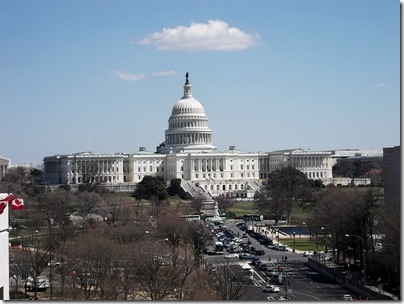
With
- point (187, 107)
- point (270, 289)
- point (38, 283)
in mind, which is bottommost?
point (270, 289)

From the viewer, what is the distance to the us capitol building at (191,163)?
434ft

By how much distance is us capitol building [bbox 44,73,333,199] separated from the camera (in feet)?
434

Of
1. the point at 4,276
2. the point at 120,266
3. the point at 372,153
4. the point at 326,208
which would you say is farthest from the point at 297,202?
the point at 372,153

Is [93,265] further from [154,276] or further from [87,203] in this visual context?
[87,203]

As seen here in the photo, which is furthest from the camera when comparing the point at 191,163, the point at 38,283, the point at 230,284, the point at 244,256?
the point at 191,163

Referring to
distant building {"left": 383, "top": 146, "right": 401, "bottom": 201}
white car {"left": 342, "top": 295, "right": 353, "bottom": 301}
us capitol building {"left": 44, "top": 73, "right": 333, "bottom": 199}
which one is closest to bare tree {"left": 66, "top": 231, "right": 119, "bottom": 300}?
white car {"left": 342, "top": 295, "right": 353, "bottom": 301}

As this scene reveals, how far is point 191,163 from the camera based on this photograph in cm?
13525

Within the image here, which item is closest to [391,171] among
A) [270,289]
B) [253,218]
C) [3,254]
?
[270,289]

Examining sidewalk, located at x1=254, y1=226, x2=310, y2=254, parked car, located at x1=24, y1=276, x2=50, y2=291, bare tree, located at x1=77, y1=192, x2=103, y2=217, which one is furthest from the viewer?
bare tree, located at x1=77, y1=192, x2=103, y2=217

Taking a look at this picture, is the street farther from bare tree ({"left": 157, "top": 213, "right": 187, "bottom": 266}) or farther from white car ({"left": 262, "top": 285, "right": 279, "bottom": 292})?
bare tree ({"left": 157, "top": 213, "right": 187, "bottom": 266})

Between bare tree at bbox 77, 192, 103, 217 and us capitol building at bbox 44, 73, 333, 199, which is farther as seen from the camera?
us capitol building at bbox 44, 73, 333, 199

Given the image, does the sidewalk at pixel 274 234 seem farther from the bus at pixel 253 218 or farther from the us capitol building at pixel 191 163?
the us capitol building at pixel 191 163

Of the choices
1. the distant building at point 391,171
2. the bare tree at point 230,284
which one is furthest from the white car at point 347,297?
the distant building at point 391,171

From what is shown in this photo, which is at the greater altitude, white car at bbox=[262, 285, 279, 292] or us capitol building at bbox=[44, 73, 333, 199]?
us capitol building at bbox=[44, 73, 333, 199]
